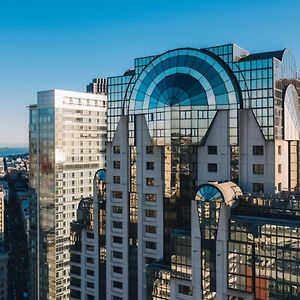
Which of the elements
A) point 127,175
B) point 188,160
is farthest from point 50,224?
point 188,160

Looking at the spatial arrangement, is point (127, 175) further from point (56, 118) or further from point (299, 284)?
point (56, 118)

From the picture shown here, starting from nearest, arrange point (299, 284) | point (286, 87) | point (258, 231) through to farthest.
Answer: point (299, 284)
point (258, 231)
point (286, 87)

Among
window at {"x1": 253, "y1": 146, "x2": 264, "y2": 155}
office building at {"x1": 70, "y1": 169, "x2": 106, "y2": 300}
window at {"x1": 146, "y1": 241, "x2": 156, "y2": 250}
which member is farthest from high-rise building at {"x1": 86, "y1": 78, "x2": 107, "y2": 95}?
window at {"x1": 253, "y1": 146, "x2": 264, "y2": 155}

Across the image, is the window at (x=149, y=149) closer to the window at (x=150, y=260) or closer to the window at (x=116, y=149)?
the window at (x=116, y=149)

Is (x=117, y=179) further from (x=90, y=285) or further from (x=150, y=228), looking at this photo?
(x=90, y=285)

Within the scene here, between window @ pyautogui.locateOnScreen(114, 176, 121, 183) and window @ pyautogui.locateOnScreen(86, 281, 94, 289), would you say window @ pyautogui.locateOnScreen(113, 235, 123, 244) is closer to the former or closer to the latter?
window @ pyautogui.locateOnScreen(114, 176, 121, 183)

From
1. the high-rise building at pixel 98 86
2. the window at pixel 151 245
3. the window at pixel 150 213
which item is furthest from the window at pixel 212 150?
the high-rise building at pixel 98 86
